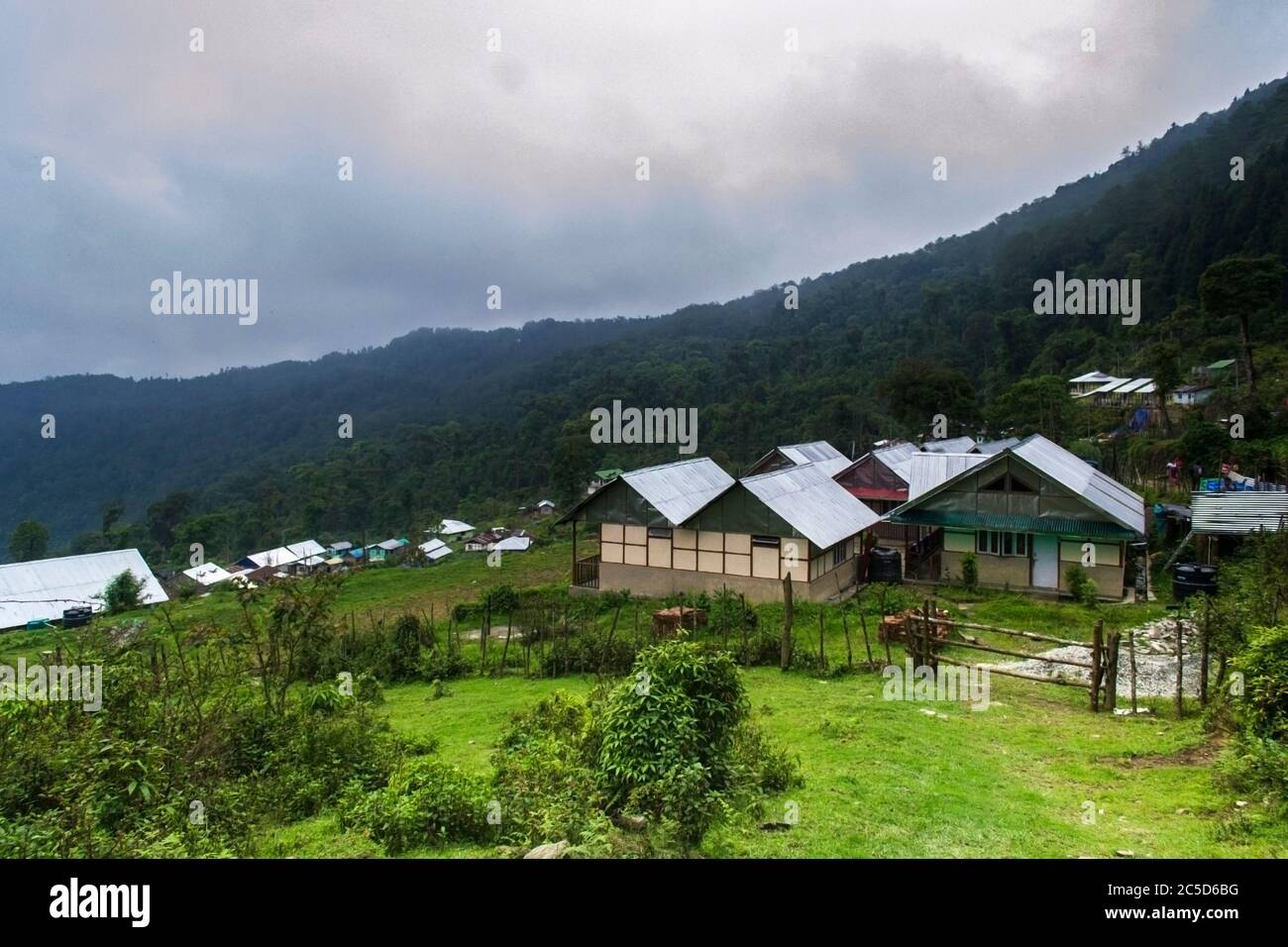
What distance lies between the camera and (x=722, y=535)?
22.6 meters

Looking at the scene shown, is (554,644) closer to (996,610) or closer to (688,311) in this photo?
(996,610)

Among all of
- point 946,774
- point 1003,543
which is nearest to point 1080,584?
point 1003,543

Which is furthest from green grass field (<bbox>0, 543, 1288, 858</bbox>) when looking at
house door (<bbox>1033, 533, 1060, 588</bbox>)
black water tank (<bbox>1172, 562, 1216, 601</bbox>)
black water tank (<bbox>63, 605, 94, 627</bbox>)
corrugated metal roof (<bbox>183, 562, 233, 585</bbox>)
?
corrugated metal roof (<bbox>183, 562, 233, 585</bbox>)

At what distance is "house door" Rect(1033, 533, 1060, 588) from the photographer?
72.0 ft

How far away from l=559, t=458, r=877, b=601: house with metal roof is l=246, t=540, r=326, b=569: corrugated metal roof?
4189 cm

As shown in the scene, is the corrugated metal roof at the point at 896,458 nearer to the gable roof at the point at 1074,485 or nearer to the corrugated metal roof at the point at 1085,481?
the corrugated metal roof at the point at 1085,481

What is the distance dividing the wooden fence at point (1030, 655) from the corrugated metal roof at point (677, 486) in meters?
8.87

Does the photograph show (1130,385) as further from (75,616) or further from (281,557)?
(75,616)

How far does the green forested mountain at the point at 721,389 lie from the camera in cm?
6091

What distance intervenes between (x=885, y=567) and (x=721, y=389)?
60.6 meters

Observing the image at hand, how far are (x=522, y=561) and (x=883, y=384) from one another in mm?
29585

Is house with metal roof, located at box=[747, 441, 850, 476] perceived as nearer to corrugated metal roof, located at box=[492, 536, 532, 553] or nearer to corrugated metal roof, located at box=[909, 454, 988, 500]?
corrugated metal roof, located at box=[909, 454, 988, 500]
